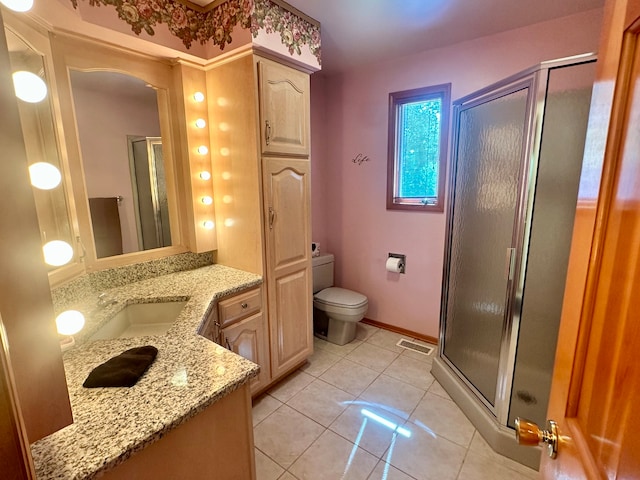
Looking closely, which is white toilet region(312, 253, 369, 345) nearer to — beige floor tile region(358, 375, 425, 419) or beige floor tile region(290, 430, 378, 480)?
beige floor tile region(358, 375, 425, 419)

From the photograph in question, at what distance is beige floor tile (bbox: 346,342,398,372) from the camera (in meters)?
2.46

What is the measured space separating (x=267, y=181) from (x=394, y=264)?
1.45 metres

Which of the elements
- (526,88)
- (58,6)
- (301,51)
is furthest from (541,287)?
(58,6)

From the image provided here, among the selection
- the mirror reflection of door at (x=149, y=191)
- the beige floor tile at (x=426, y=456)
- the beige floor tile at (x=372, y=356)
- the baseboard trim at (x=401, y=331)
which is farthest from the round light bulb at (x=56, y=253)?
the baseboard trim at (x=401, y=331)

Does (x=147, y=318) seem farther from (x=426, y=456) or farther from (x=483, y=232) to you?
(x=483, y=232)

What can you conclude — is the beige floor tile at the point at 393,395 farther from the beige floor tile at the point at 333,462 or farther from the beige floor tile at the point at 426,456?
the beige floor tile at the point at 333,462

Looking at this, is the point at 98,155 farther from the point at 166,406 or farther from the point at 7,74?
the point at 166,406

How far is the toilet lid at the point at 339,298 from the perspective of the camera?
269cm

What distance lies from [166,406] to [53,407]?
0.24 m

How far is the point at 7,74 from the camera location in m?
0.56

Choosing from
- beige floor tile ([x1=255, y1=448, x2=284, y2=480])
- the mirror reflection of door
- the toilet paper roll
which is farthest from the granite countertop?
the toilet paper roll

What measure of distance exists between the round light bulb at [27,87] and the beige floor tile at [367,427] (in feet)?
6.70

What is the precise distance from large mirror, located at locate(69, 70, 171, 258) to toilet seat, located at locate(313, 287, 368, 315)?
143 centimetres

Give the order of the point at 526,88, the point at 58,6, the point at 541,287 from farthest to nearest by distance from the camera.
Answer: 1. the point at 541,287
2. the point at 526,88
3. the point at 58,6
